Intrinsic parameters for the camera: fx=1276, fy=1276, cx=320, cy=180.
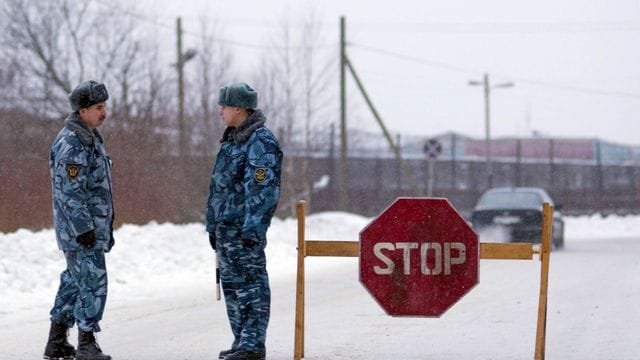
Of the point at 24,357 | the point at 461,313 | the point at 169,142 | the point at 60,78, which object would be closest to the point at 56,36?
the point at 60,78

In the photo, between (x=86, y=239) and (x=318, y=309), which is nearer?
(x=86, y=239)

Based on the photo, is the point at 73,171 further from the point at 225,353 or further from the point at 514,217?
the point at 514,217

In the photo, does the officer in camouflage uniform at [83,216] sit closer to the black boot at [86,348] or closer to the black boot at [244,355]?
the black boot at [86,348]

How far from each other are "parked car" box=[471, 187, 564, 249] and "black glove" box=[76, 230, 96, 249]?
19.0 meters

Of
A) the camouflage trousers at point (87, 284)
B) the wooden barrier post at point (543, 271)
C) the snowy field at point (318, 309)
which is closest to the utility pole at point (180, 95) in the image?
the snowy field at point (318, 309)

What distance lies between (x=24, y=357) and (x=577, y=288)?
8420mm

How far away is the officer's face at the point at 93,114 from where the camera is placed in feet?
26.9

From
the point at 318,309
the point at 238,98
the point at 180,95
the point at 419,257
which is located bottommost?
the point at 318,309

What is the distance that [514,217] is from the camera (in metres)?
26.5

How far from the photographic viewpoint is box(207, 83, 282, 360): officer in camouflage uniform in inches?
305

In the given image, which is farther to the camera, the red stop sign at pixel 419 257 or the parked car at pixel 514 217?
the parked car at pixel 514 217

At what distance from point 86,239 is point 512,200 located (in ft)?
66.5

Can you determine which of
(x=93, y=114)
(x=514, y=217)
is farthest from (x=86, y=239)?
(x=514, y=217)

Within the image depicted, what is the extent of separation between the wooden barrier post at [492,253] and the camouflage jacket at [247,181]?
11.6 inches
